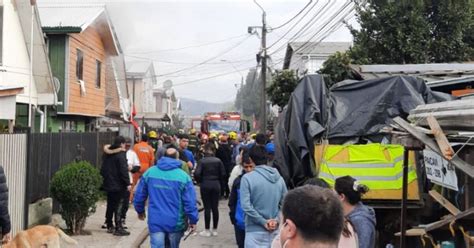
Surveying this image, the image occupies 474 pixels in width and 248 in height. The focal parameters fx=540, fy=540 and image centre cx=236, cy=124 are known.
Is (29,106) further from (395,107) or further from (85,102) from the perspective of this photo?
(395,107)

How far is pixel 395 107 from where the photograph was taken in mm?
8141

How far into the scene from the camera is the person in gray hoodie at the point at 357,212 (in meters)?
4.17

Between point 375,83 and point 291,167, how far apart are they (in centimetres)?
185

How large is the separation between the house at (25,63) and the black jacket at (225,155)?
5.17 meters

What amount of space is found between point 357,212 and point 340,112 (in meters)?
4.32

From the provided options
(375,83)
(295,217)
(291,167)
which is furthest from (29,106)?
(295,217)

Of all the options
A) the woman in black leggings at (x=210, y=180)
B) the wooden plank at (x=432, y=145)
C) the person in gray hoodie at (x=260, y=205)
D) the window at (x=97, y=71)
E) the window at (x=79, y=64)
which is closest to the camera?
the wooden plank at (x=432, y=145)

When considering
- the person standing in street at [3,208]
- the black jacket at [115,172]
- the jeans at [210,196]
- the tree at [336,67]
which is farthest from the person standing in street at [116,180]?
the tree at [336,67]

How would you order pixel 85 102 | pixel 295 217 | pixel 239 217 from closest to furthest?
pixel 295 217 → pixel 239 217 → pixel 85 102

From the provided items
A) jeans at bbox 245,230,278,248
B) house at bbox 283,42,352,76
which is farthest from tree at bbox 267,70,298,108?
house at bbox 283,42,352,76

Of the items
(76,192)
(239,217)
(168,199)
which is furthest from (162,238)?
(76,192)

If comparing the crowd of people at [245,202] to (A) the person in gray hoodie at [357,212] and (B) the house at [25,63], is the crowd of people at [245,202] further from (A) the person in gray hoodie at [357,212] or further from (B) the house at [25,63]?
(B) the house at [25,63]

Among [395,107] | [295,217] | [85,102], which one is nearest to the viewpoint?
[295,217]

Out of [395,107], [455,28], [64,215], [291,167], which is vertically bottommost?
[64,215]
